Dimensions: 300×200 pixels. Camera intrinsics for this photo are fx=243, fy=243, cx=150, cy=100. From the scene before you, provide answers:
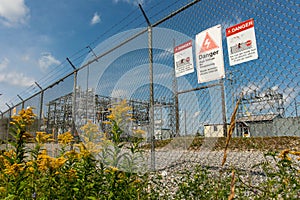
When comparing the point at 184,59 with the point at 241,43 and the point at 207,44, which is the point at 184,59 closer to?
the point at 207,44

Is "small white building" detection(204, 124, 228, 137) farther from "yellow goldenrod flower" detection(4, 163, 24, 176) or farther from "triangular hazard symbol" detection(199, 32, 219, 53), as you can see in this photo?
"yellow goldenrod flower" detection(4, 163, 24, 176)

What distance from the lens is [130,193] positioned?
2.04m

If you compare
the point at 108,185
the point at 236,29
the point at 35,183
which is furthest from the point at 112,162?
the point at 236,29

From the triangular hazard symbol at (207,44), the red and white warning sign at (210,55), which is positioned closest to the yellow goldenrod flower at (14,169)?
the red and white warning sign at (210,55)

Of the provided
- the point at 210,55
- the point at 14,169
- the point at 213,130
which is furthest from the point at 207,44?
the point at 14,169

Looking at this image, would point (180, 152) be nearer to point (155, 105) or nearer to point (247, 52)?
point (155, 105)

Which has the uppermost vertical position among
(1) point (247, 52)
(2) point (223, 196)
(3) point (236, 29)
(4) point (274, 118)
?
(3) point (236, 29)

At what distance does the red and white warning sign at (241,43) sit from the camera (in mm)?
2898

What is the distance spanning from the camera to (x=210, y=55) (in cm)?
344

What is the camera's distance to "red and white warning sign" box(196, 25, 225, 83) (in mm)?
3312

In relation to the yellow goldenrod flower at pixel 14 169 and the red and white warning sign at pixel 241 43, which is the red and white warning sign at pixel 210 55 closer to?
the red and white warning sign at pixel 241 43

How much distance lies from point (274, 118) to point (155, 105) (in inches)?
80.9

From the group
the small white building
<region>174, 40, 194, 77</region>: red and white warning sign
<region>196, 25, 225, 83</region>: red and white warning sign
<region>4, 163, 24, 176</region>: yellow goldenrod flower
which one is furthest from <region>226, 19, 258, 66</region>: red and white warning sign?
<region>4, 163, 24, 176</region>: yellow goldenrod flower

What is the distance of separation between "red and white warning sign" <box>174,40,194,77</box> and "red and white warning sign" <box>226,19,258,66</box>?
2.44 feet
